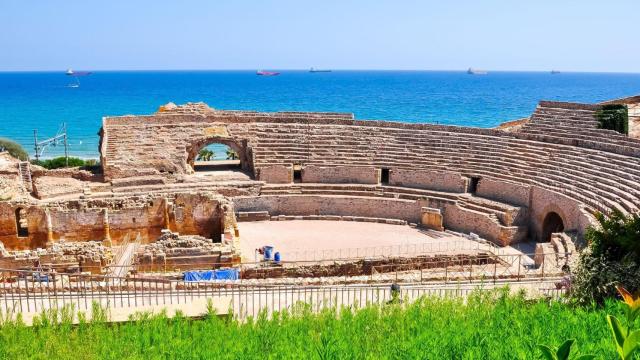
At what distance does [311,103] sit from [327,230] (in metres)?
78.5

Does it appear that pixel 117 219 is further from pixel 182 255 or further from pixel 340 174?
pixel 340 174

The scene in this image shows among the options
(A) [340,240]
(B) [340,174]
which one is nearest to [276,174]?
(B) [340,174]

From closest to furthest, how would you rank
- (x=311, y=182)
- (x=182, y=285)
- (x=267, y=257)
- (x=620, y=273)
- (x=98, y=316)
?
(x=98, y=316), (x=620, y=273), (x=182, y=285), (x=267, y=257), (x=311, y=182)

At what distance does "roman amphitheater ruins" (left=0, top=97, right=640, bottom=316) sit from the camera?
19422mm

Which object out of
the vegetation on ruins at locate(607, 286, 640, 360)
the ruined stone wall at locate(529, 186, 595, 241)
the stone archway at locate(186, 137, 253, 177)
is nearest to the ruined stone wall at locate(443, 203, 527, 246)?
the ruined stone wall at locate(529, 186, 595, 241)

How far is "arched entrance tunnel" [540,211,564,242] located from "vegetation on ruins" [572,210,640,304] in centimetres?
934

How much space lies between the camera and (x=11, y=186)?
23656 millimetres

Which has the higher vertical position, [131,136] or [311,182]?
[131,136]

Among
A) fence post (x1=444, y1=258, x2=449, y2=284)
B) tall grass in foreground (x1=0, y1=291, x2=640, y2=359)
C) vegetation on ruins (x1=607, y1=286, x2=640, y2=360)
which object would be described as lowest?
fence post (x1=444, y1=258, x2=449, y2=284)

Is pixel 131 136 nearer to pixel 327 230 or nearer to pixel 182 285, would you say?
pixel 327 230

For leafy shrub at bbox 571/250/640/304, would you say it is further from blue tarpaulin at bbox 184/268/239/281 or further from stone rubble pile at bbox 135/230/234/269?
stone rubble pile at bbox 135/230/234/269

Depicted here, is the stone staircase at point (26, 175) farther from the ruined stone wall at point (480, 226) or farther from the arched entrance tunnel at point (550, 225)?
the arched entrance tunnel at point (550, 225)

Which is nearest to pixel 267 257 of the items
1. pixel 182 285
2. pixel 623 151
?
pixel 182 285

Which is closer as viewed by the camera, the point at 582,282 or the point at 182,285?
the point at 582,282
